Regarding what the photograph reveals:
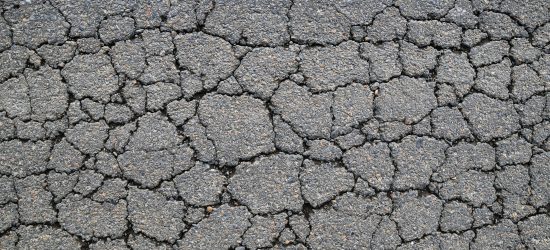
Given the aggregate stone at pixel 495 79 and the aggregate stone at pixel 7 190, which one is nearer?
the aggregate stone at pixel 7 190

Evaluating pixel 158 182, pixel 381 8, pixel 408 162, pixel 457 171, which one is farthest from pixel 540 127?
pixel 158 182

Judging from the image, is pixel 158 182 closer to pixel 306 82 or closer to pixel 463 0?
pixel 306 82

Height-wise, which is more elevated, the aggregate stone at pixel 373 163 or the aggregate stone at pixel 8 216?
the aggregate stone at pixel 373 163

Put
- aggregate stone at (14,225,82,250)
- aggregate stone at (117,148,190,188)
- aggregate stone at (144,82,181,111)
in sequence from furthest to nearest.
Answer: aggregate stone at (144,82,181,111) → aggregate stone at (117,148,190,188) → aggregate stone at (14,225,82,250)

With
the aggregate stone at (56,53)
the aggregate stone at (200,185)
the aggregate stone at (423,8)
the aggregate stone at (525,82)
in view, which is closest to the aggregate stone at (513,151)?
the aggregate stone at (525,82)

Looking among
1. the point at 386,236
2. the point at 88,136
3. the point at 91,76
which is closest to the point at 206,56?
the point at 91,76

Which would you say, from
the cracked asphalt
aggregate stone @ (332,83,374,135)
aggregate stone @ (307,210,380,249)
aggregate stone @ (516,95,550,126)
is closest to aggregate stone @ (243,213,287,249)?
the cracked asphalt

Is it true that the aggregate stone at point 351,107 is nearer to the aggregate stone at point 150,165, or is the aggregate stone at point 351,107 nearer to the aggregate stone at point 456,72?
the aggregate stone at point 456,72

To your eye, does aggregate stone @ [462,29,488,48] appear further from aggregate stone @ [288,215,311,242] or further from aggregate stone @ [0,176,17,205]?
aggregate stone @ [0,176,17,205]
